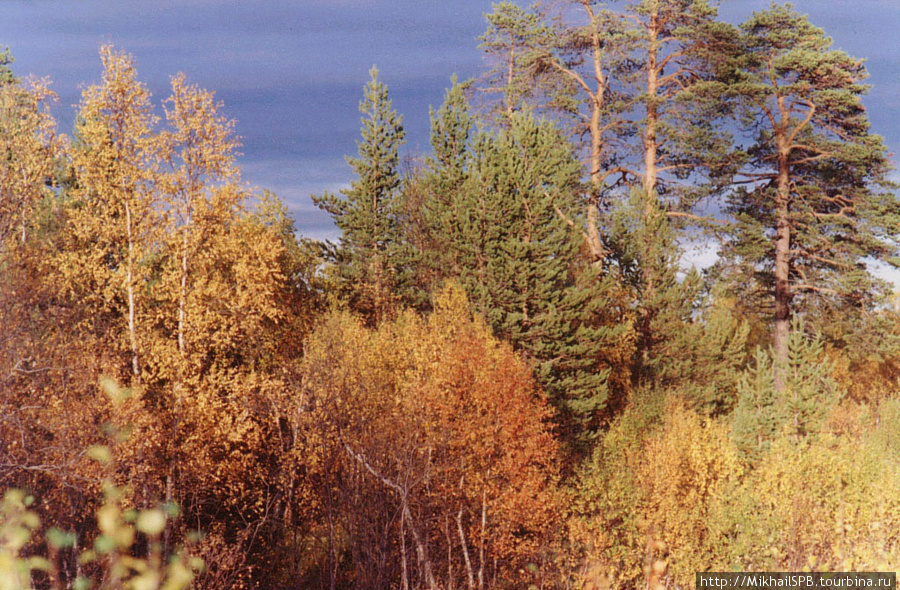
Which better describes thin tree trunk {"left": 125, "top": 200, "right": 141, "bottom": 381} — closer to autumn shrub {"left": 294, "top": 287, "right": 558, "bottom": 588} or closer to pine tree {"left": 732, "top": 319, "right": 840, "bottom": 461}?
autumn shrub {"left": 294, "top": 287, "right": 558, "bottom": 588}

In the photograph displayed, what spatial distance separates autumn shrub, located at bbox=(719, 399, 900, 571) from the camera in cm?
2141

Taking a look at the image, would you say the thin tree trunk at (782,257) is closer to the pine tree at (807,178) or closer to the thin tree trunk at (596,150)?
the pine tree at (807,178)

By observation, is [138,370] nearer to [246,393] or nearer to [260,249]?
[246,393]

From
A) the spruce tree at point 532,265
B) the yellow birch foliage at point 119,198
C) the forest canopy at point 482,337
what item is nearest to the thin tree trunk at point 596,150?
the forest canopy at point 482,337

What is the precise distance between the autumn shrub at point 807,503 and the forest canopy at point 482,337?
0.48 feet

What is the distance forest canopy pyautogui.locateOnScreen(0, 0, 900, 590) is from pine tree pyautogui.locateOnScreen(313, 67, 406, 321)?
0.15m

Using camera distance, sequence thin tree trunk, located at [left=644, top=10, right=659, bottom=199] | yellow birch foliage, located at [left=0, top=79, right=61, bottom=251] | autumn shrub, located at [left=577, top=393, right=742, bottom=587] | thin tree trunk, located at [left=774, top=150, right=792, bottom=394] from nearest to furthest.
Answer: yellow birch foliage, located at [left=0, top=79, right=61, bottom=251] → autumn shrub, located at [left=577, top=393, right=742, bottom=587] → thin tree trunk, located at [left=774, top=150, right=792, bottom=394] → thin tree trunk, located at [left=644, top=10, right=659, bottom=199]

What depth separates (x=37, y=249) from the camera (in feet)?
68.5

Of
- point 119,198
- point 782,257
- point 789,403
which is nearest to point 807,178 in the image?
point 782,257

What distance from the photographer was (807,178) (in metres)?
32.9

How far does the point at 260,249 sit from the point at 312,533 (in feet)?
29.5

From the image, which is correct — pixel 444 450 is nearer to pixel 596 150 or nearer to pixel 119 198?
pixel 119 198

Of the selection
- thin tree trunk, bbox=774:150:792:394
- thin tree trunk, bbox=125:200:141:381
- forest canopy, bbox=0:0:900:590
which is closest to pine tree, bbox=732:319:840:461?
forest canopy, bbox=0:0:900:590

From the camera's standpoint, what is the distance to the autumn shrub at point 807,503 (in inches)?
843
